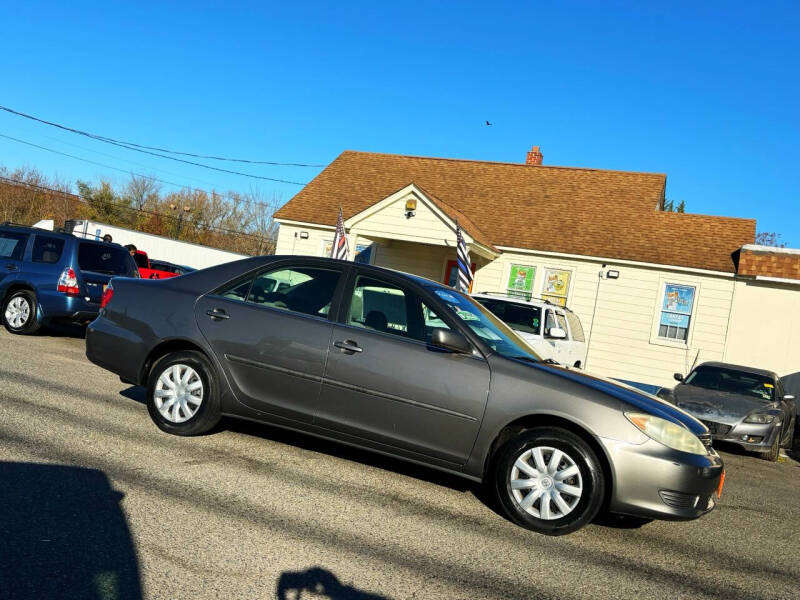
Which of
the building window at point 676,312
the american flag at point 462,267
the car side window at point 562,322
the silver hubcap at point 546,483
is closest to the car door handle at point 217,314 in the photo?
the silver hubcap at point 546,483

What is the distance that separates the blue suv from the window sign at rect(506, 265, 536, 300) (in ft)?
36.1

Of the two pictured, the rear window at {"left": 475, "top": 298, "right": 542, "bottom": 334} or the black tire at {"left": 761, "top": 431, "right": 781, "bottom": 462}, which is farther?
the rear window at {"left": 475, "top": 298, "right": 542, "bottom": 334}

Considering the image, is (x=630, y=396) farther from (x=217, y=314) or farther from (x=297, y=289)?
(x=217, y=314)

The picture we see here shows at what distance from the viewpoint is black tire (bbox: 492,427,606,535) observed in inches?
177

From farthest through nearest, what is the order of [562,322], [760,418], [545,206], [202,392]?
1. [545,206]
2. [562,322]
3. [760,418]
4. [202,392]

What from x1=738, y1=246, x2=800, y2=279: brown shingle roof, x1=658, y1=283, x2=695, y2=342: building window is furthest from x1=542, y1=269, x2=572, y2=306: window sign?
x1=738, y1=246, x2=800, y2=279: brown shingle roof

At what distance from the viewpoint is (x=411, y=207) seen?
17125 millimetres

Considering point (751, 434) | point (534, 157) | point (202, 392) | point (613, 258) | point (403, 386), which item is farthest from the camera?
point (534, 157)

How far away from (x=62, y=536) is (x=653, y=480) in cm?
353

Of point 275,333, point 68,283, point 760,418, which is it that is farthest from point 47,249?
point 760,418

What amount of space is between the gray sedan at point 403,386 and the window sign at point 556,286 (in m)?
12.7

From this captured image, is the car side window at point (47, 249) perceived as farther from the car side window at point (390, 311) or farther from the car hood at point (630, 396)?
the car hood at point (630, 396)

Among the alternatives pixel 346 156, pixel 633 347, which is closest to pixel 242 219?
pixel 346 156

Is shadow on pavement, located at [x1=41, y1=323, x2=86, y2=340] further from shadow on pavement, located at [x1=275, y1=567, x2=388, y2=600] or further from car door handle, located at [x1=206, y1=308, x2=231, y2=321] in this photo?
shadow on pavement, located at [x1=275, y1=567, x2=388, y2=600]
